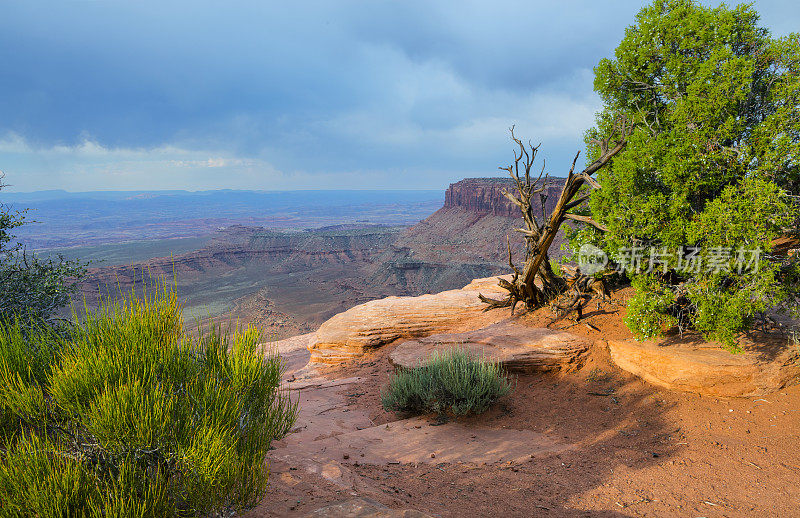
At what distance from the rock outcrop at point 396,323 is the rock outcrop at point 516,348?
1.70 meters

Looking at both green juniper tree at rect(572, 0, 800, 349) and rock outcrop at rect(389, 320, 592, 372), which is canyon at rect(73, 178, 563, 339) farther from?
green juniper tree at rect(572, 0, 800, 349)

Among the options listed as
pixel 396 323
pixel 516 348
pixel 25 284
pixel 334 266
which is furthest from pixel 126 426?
pixel 334 266

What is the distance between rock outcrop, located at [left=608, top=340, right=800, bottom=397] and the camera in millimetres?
7297

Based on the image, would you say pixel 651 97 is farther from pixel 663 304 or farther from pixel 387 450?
pixel 387 450

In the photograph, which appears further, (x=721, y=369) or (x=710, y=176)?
(x=710, y=176)

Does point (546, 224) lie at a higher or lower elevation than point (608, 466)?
higher

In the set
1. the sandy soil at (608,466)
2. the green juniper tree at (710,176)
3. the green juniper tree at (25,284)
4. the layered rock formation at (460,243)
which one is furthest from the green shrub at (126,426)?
the layered rock formation at (460,243)

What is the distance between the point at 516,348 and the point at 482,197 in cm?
8827

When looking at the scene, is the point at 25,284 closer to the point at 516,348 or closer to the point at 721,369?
the point at 516,348

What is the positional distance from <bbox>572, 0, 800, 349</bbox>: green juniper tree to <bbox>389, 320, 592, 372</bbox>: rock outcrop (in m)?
1.55

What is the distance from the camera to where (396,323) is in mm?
13109

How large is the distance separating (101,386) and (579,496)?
511 cm

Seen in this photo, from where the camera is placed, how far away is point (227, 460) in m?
3.27

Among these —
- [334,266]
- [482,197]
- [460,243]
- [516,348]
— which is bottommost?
[334,266]
